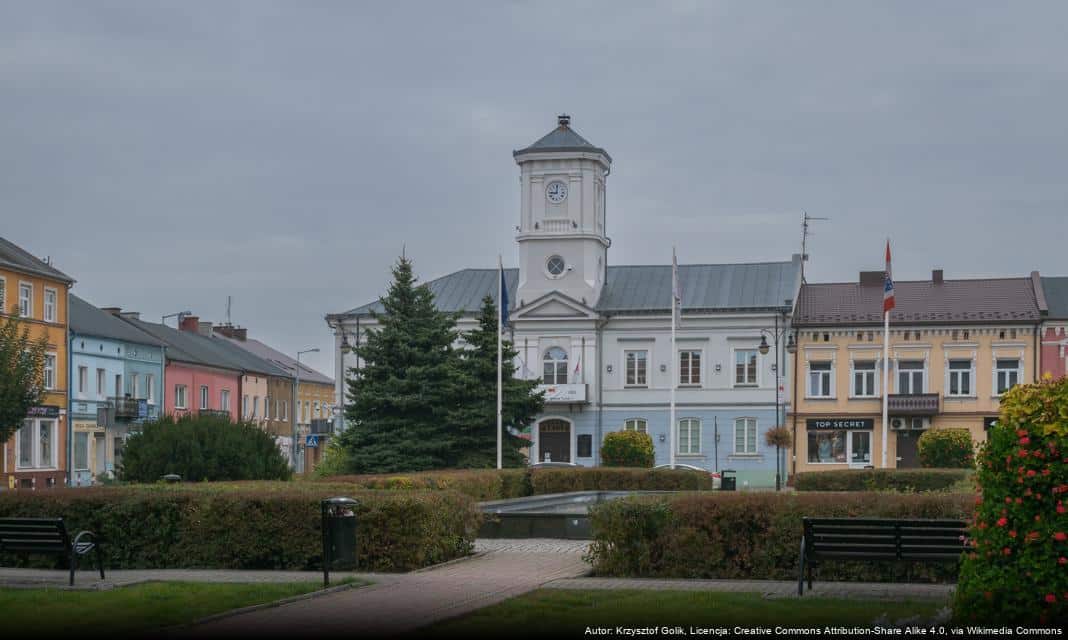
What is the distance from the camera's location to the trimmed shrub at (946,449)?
5056cm

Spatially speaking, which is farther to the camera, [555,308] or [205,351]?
[205,351]

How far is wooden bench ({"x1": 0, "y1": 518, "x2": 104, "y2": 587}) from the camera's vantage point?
1797cm

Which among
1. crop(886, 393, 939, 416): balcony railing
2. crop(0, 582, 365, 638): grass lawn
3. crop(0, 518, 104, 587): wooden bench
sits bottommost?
crop(0, 582, 365, 638): grass lawn

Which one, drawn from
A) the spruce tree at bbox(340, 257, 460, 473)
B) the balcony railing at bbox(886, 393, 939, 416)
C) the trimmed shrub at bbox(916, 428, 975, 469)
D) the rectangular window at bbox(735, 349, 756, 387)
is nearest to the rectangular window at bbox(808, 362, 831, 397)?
the rectangular window at bbox(735, 349, 756, 387)

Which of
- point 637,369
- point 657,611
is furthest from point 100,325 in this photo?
point 657,611

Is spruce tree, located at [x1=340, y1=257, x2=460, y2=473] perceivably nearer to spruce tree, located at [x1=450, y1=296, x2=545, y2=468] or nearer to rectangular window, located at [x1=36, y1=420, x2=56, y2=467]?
spruce tree, located at [x1=450, y1=296, x2=545, y2=468]

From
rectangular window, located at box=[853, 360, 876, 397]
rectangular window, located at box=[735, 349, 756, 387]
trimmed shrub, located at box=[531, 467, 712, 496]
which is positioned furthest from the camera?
rectangular window, located at box=[735, 349, 756, 387]

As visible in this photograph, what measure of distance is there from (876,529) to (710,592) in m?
2.06

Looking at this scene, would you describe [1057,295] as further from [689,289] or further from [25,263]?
[25,263]

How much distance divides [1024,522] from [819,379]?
55402mm

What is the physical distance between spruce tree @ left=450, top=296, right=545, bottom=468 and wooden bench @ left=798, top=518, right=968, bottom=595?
28.2 m

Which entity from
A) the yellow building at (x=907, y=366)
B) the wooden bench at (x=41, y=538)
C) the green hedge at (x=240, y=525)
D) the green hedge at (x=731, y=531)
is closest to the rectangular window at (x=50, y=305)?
the yellow building at (x=907, y=366)

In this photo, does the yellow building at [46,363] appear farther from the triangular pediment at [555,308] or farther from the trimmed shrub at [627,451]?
the trimmed shrub at [627,451]

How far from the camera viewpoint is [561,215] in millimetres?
68625
